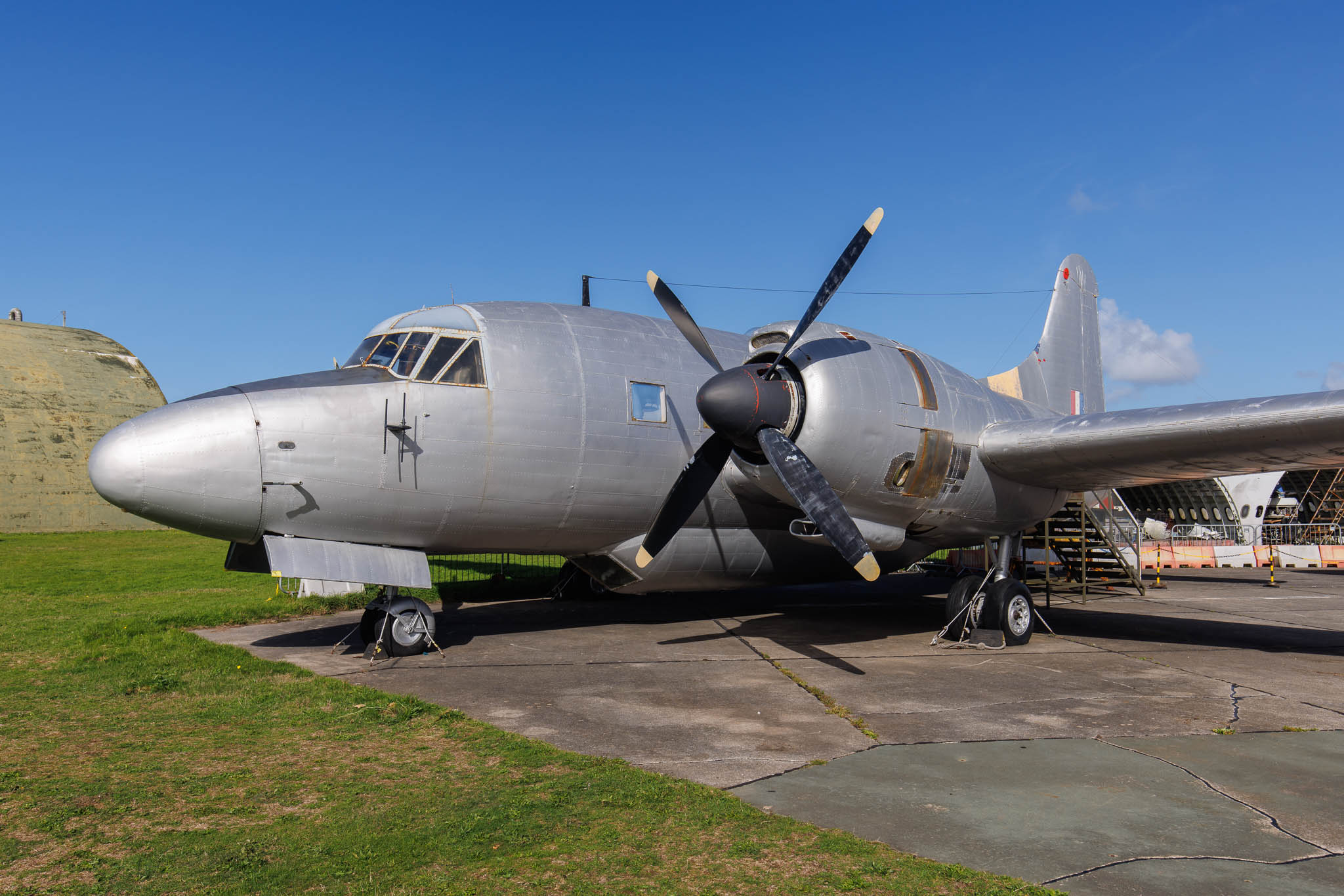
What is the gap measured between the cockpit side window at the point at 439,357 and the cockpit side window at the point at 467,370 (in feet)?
0.28

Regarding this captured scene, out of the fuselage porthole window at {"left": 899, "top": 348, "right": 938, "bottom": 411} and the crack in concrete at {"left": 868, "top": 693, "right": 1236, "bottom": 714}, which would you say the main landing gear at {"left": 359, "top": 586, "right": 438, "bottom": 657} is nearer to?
the crack in concrete at {"left": 868, "top": 693, "right": 1236, "bottom": 714}

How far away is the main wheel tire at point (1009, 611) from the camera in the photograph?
492 inches

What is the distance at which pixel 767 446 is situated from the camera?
10188mm

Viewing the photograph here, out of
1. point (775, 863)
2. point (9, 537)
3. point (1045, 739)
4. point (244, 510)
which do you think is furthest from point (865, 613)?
point (9, 537)

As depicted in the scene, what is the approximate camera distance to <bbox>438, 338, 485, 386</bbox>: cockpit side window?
10.6 metres

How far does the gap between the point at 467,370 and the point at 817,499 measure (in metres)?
4.63

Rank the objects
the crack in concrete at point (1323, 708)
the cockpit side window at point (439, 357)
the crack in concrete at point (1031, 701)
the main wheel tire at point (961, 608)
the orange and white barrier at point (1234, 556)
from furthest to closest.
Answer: the orange and white barrier at point (1234, 556) → the main wheel tire at point (961, 608) → the cockpit side window at point (439, 357) → the crack in concrete at point (1323, 708) → the crack in concrete at point (1031, 701)

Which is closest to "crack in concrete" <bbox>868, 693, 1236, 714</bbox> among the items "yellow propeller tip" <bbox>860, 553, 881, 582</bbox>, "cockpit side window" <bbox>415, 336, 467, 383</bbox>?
→ "yellow propeller tip" <bbox>860, 553, 881, 582</bbox>

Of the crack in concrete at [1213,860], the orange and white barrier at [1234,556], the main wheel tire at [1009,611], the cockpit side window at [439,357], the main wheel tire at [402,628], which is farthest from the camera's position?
the orange and white barrier at [1234,556]

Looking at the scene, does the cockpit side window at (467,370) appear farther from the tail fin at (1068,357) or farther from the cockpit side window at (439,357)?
the tail fin at (1068,357)

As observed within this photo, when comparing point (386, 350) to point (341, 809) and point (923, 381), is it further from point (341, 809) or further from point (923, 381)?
point (923, 381)

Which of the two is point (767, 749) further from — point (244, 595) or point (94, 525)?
point (94, 525)

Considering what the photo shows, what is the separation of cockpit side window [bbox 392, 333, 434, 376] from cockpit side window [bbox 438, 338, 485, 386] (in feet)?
1.36

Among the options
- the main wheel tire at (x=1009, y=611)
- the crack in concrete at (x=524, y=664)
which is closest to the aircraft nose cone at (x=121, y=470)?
the crack in concrete at (x=524, y=664)
